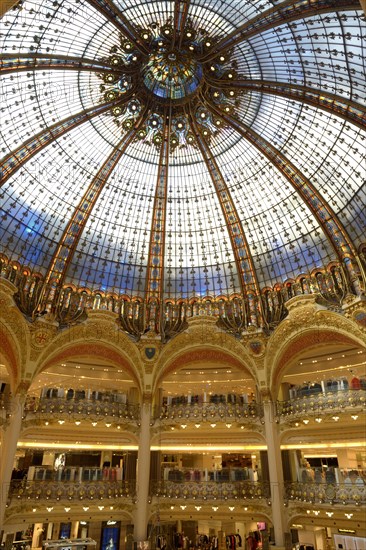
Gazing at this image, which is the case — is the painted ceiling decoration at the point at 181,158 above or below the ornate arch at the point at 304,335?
above

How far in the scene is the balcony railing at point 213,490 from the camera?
28.3 metres

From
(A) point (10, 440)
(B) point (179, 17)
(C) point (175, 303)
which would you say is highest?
(B) point (179, 17)

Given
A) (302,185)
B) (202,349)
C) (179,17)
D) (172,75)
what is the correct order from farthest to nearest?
(202,349)
(302,185)
(172,75)
(179,17)

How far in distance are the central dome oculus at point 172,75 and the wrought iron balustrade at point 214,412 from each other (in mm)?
21992

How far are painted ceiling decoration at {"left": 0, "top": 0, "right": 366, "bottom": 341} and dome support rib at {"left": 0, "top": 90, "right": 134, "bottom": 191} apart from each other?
0.31 ft

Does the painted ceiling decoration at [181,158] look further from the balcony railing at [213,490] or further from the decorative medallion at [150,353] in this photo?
the balcony railing at [213,490]

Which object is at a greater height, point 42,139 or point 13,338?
point 42,139

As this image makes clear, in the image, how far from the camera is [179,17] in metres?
25.0

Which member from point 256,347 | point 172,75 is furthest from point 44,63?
point 256,347

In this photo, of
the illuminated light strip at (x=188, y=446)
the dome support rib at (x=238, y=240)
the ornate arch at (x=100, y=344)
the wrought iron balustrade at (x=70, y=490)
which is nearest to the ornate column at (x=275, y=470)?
the illuminated light strip at (x=188, y=446)

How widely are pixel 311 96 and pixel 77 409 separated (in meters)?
25.9

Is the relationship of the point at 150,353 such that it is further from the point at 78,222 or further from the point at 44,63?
the point at 44,63

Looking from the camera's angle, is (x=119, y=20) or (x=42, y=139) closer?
(x=119, y=20)

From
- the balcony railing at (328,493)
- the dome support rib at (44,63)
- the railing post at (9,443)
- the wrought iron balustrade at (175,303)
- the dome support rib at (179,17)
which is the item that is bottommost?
the balcony railing at (328,493)
